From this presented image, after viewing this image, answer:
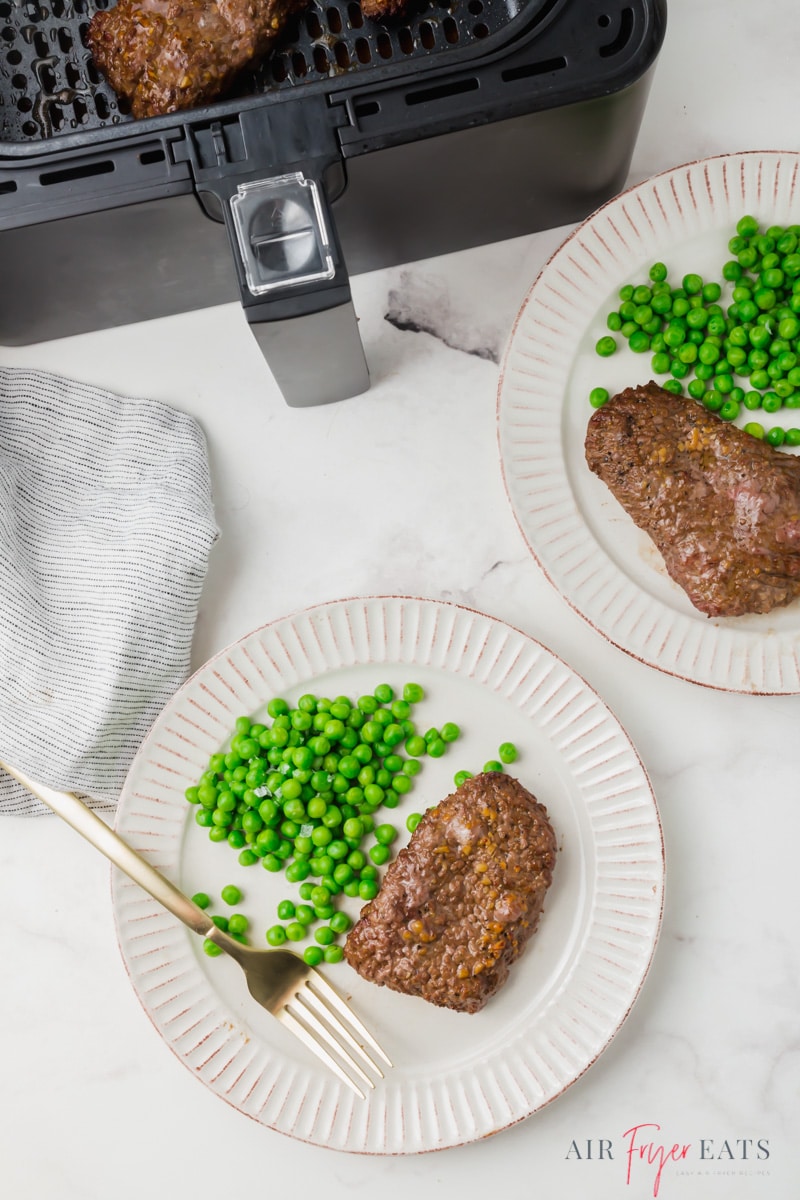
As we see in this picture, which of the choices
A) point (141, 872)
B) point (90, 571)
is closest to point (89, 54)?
point (90, 571)

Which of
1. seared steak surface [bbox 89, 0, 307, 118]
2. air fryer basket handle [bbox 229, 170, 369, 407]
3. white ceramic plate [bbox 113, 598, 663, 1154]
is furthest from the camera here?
white ceramic plate [bbox 113, 598, 663, 1154]

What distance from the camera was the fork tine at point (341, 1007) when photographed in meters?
1.54

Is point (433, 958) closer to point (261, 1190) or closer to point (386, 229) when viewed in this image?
point (261, 1190)

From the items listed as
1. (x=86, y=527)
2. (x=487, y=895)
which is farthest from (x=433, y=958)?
(x=86, y=527)

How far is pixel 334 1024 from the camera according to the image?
1.53 m

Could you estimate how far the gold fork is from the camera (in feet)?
4.96

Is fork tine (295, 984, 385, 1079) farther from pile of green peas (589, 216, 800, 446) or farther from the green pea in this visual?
pile of green peas (589, 216, 800, 446)

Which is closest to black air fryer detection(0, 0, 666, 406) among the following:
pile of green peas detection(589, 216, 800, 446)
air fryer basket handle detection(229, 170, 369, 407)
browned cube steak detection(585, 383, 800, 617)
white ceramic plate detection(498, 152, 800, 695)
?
air fryer basket handle detection(229, 170, 369, 407)

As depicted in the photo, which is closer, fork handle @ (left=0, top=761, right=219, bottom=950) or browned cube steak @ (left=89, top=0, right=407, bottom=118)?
browned cube steak @ (left=89, top=0, right=407, bottom=118)

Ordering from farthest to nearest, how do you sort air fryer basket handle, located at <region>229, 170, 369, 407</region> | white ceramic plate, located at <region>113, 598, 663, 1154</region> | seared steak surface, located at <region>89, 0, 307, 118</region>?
white ceramic plate, located at <region>113, 598, 663, 1154</region>
seared steak surface, located at <region>89, 0, 307, 118</region>
air fryer basket handle, located at <region>229, 170, 369, 407</region>

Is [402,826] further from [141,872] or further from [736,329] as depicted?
[736,329]

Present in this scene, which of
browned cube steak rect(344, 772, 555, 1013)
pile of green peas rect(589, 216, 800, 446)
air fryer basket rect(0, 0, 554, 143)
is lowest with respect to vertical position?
browned cube steak rect(344, 772, 555, 1013)

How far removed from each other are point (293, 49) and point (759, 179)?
0.75 m

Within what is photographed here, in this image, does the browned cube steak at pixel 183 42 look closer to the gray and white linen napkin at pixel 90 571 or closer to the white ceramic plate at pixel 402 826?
the gray and white linen napkin at pixel 90 571
